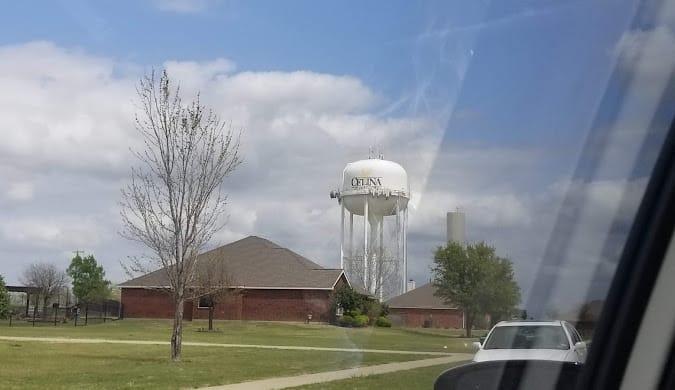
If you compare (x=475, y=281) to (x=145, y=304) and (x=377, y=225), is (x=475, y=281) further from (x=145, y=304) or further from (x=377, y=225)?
Result: (x=145, y=304)

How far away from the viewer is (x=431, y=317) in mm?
5520

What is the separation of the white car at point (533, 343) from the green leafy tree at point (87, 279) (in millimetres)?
55085

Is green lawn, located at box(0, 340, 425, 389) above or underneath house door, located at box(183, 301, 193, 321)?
underneath

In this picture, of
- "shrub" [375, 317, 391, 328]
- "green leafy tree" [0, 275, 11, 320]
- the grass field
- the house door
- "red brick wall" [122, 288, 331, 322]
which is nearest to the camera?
"shrub" [375, 317, 391, 328]

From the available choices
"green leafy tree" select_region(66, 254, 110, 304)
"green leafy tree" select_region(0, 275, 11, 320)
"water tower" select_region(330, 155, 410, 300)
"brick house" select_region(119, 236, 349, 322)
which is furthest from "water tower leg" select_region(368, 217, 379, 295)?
"green leafy tree" select_region(66, 254, 110, 304)

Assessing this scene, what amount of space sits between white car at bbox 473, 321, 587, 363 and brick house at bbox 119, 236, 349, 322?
140ft

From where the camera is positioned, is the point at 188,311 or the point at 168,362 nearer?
the point at 168,362

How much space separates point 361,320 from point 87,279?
172 ft

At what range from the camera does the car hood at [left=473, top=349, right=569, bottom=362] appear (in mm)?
3375

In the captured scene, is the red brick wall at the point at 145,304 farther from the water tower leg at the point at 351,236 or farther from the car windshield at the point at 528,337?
the car windshield at the point at 528,337

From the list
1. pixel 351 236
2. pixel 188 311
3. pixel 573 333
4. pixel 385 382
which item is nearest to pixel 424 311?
pixel 573 333

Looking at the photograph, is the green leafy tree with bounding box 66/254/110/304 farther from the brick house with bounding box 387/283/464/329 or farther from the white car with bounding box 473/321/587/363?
the white car with bounding box 473/321/587/363

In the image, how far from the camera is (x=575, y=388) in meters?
2.96

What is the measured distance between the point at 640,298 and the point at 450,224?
83.7 inches
